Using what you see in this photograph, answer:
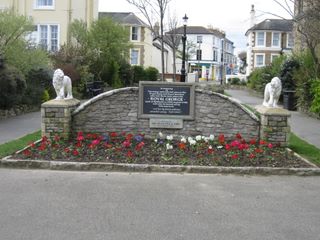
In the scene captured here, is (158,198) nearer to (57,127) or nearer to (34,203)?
(34,203)

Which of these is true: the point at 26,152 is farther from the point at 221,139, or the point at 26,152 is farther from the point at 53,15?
the point at 53,15

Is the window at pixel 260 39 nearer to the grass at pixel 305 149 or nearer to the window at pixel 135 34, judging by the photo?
the window at pixel 135 34

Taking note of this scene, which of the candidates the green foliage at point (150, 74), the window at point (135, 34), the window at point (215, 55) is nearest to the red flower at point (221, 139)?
the green foliage at point (150, 74)

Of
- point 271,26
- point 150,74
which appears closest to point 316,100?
point 150,74

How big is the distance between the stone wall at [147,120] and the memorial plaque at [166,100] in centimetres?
16

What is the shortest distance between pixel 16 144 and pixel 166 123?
3.62m

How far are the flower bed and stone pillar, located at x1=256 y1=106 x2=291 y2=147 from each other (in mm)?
282

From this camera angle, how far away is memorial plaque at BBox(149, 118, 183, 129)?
39.9ft

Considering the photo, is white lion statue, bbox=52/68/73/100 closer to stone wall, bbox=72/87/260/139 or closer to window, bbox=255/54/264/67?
stone wall, bbox=72/87/260/139

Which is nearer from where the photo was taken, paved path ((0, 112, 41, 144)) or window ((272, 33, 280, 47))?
paved path ((0, 112, 41, 144))

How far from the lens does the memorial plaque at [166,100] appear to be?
1220cm

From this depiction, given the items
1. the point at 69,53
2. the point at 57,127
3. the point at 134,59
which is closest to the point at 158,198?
the point at 57,127

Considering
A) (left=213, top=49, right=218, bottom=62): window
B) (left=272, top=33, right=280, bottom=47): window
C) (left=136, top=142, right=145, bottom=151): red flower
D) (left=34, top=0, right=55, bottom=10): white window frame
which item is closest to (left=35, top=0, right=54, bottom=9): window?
(left=34, top=0, right=55, bottom=10): white window frame

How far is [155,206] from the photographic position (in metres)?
7.01
